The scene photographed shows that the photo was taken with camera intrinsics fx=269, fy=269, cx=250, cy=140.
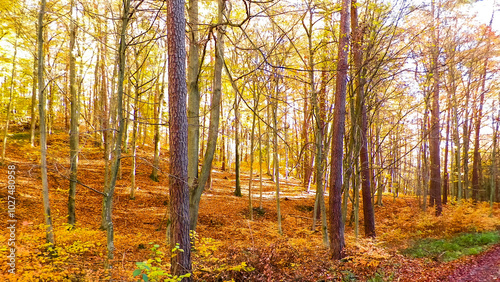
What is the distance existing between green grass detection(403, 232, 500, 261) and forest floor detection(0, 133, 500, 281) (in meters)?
0.27

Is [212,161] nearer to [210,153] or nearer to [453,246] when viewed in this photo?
[210,153]

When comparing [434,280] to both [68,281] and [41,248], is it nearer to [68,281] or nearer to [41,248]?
[68,281]

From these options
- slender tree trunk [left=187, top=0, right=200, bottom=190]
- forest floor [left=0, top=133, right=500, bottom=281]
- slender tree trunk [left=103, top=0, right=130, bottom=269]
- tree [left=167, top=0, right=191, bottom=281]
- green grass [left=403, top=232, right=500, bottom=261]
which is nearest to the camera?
tree [left=167, top=0, right=191, bottom=281]

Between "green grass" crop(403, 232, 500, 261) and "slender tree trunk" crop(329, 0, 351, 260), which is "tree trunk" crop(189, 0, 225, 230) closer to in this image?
"slender tree trunk" crop(329, 0, 351, 260)

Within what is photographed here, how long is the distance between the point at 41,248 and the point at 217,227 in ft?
21.9

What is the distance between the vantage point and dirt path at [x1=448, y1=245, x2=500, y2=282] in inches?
241

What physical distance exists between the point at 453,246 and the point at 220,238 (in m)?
8.04

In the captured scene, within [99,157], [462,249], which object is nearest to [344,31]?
[462,249]

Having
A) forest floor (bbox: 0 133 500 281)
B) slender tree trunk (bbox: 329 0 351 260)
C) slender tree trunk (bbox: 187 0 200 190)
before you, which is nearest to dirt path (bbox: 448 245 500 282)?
forest floor (bbox: 0 133 500 281)

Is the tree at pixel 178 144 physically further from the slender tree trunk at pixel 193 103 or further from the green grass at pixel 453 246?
the green grass at pixel 453 246

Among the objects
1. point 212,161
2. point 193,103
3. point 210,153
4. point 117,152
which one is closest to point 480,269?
point 210,153

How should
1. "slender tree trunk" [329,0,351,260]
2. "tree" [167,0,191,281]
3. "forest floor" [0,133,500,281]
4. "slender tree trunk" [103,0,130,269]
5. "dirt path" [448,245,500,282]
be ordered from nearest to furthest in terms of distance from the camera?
"tree" [167,0,191,281] < "slender tree trunk" [103,0,130,269] < "forest floor" [0,133,500,281] < "dirt path" [448,245,500,282] < "slender tree trunk" [329,0,351,260]

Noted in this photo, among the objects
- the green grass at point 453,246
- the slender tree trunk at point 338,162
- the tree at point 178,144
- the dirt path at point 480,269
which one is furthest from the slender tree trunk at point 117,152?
the green grass at point 453,246

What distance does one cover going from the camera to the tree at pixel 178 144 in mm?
4375
